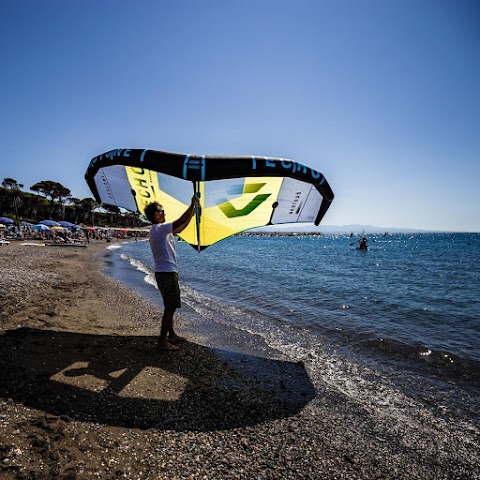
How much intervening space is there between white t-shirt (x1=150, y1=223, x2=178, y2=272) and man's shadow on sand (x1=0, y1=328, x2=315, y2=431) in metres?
1.60

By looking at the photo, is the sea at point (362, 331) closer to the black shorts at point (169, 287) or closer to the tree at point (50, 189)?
the black shorts at point (169, 287)

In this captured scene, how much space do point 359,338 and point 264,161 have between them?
19.4 feet

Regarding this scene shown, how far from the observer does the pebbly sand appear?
2.69 metres

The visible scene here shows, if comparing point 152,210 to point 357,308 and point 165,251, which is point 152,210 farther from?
point 357,308

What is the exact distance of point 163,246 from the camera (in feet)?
16.3

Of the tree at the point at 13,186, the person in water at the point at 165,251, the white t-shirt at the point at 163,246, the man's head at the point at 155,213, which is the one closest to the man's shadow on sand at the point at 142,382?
the person in water at the point at 165,251

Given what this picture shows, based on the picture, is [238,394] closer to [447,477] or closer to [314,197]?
[447,477]

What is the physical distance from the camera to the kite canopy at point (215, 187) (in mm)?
4570

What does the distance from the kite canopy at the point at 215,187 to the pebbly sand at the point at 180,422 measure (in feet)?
10.3

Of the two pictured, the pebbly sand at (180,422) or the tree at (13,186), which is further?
the tree at (13,186)

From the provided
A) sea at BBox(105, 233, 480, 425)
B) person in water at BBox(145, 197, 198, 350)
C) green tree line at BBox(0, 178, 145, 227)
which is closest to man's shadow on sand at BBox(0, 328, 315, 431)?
sea at BBox(105, 233, 480, 425)

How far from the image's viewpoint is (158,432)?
3.12m

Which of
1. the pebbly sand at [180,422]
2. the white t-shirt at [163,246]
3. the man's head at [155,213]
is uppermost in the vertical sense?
the man's head at [155,213]

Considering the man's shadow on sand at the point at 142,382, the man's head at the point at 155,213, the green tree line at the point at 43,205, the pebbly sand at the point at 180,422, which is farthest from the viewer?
the green tree line at the point at 43,205
